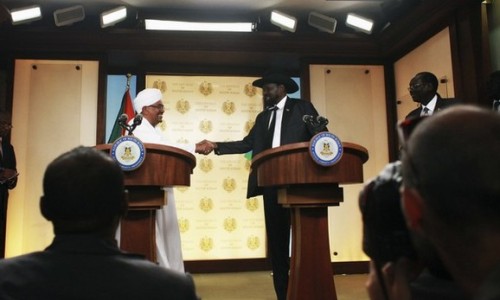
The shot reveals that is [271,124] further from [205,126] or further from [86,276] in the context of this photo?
[86,276]

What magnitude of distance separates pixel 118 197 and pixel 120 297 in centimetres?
19

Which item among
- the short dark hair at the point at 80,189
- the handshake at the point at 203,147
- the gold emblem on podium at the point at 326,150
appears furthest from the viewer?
the handshake at the point at 203,147

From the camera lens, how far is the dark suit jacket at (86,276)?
667 millimetres

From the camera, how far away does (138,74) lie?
4.47 metres

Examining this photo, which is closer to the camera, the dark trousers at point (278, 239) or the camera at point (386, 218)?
the camera at point (386, 218)

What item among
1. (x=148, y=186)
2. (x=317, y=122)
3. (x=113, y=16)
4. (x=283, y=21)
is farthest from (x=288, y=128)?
(x=113, y=16)

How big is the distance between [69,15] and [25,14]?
0.36 metres

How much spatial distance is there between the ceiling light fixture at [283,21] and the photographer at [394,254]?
3.63 metres

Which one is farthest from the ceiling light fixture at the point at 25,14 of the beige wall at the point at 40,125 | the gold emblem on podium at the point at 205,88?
the gold emblem on podium at the point at 205,88

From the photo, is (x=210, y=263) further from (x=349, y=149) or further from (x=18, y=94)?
(x=349, y=149)

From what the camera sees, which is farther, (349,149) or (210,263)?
(210,263)

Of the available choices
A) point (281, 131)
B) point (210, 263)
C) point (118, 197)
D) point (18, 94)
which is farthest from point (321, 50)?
point (118, 197)

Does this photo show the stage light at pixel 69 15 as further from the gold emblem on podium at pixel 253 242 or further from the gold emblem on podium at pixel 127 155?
the gold emblem on podium at pixel 253 242

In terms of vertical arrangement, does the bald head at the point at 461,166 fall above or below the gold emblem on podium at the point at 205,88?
below
